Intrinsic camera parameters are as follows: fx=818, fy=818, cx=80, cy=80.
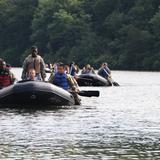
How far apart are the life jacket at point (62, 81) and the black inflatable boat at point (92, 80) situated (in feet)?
57.1

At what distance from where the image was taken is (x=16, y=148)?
14508 millimetres

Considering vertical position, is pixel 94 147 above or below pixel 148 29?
below

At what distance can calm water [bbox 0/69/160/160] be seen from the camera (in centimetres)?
1402

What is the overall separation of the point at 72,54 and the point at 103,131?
314 ft

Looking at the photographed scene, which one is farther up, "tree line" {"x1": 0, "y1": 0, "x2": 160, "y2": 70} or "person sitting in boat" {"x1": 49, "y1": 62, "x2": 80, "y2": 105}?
"tree line" {"x1": 0, "y1": 0, "x2": 160, "y2": 70}

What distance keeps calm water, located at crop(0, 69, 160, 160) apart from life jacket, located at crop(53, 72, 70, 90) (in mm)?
1145

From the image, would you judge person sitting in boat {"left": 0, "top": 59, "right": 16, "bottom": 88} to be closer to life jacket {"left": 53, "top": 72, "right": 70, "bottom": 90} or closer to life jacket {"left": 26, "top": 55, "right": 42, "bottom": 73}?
life jacket {"left": 26, "top": 55, "right": 42, "bottom": 73}

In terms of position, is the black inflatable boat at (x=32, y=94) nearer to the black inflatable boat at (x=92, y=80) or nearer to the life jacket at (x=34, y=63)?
the life jacket at (x=34, y=63)

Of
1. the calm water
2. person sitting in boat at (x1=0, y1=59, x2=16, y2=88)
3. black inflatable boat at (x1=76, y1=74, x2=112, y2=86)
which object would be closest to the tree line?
black inflatable boat at (x1=76, y1=74, x2=112, y2=86)

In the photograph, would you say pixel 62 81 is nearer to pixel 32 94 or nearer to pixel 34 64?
pixel 34 64

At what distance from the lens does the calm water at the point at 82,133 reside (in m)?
14.0

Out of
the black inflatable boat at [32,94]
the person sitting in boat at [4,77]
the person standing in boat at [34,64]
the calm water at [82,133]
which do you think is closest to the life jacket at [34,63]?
the person standing in boat at [34,64]

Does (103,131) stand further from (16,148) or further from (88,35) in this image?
(88,35)

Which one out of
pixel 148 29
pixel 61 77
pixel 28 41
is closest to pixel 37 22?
pixel 28 41
